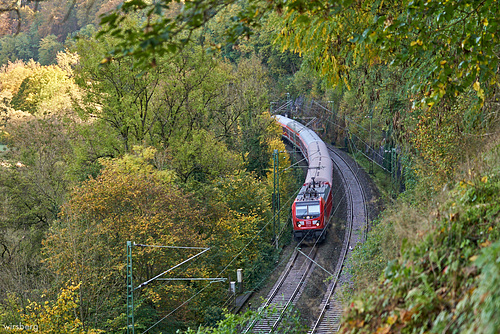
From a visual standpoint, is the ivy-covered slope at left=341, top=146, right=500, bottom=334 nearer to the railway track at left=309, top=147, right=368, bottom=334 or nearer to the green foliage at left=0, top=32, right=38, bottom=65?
the railway track at left=309, top=147, right=368, bottom=334

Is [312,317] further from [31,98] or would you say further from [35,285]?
[31,98]

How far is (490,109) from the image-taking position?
984 cm

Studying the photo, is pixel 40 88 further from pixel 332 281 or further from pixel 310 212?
pixel 332 281

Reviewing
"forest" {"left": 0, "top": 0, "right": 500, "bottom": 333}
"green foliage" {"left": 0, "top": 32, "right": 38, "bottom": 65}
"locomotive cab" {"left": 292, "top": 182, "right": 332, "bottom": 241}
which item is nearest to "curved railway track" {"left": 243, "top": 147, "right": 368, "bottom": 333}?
"locomotive cab" {"left": 292, "top": 182, "right": 332, "bottom": 241}

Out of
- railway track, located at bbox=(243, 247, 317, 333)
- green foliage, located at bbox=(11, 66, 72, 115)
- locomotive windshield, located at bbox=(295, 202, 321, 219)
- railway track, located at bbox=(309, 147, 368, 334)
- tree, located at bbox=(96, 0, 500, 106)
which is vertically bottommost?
railway track, located at bbox=(243, 247, 317, 333)

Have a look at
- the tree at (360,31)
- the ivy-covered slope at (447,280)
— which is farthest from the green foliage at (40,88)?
the ivy-covered slope at (447,280)

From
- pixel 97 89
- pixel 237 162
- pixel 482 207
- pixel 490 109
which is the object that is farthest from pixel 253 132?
pixel 482 207

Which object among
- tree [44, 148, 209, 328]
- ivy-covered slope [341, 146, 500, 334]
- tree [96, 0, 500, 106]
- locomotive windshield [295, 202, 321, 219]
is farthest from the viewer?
locomotive windshield [295, 202, 321, 219]

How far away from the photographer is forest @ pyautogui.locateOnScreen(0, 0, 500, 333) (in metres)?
4.79

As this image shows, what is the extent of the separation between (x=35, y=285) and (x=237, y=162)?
49.7ft

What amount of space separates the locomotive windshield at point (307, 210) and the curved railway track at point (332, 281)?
184 cm

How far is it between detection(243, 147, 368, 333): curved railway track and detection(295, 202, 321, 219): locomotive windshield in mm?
1842

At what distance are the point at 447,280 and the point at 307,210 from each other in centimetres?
1912

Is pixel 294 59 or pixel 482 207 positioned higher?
pixel 294 59
